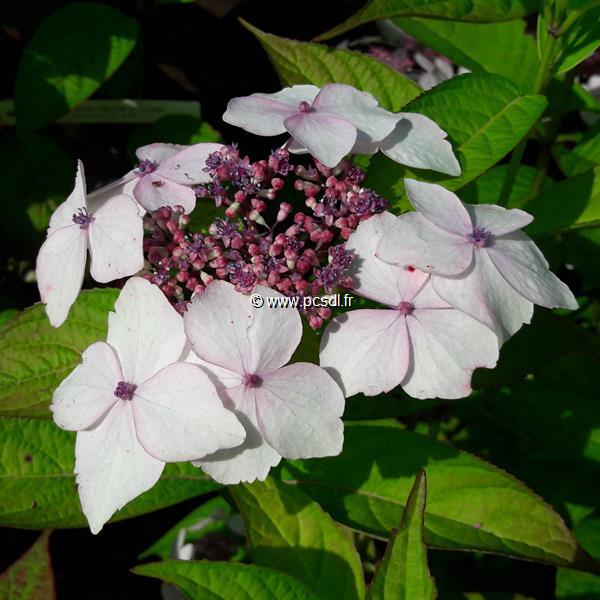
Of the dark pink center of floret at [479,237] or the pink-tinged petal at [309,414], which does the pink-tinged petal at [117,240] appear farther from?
the dark pink center of floret at [479,237]

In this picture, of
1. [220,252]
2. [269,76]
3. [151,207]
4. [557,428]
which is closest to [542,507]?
[557,428]

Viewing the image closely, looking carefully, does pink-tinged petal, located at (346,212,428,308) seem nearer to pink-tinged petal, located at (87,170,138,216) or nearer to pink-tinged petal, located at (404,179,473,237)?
pink-tinged petal, located at (404,179,473,237)

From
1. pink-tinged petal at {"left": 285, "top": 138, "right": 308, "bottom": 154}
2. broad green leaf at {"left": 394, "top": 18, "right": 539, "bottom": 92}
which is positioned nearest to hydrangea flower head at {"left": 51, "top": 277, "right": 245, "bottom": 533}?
pink-tinged petal at {"left": 285, "top": 138, "right": 308, "bottom": 154}

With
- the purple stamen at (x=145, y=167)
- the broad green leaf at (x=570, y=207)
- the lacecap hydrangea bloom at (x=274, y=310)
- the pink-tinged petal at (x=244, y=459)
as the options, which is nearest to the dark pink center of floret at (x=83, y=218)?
the lacecap hydrangea bloom at (x=274, y=310)

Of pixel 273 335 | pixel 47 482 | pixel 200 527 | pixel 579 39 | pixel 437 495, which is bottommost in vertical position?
pixel 200 527

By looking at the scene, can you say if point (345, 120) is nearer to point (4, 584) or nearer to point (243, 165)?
point (243, 165)

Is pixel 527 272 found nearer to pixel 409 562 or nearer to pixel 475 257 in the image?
pixel 475 257

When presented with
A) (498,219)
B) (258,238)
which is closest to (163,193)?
(258,238)
